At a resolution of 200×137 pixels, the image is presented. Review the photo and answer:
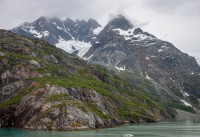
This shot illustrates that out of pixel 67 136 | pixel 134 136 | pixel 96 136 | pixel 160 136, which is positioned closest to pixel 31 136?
pixel 67 136

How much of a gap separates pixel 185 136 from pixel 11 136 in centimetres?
7998

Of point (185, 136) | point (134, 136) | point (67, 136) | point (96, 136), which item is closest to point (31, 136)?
point (67, 136)

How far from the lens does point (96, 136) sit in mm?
171625

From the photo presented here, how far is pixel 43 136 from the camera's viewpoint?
172125 mm

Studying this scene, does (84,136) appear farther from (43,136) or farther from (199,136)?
(199,136)

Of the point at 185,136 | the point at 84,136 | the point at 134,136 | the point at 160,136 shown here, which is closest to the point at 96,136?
the point at 84,136

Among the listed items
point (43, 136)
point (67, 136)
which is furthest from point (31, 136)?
point (67, 136)

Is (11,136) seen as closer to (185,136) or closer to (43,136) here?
(43,136)

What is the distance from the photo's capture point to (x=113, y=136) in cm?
17300

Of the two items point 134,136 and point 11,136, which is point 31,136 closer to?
point 11,136

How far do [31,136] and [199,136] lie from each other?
3005 inches

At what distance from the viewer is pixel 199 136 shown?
173m

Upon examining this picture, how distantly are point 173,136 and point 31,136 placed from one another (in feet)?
213

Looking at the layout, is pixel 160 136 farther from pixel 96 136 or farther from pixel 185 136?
pixel 96 136
